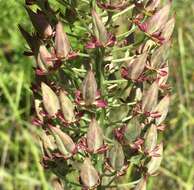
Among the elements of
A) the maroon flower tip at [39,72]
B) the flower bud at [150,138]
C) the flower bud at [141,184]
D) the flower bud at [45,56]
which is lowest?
the flower bud at [141,184]

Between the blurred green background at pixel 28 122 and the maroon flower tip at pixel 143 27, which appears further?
the blurred green background at pixel 28 122

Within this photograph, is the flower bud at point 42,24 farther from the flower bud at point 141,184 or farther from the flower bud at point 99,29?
the flower bud at point 141,184

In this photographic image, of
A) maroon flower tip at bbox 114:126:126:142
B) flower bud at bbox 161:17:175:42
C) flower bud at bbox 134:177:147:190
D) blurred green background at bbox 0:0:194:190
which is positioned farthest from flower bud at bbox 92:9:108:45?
blurred green background at bbox 0:0:194:190

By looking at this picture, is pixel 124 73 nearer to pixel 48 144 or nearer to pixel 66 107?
pixel 66 107

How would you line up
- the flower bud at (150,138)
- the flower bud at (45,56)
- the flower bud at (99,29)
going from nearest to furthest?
1. the flower bud at (99,29)
2. the flower bud at (45,56)
3. the flower bud at (150,138)

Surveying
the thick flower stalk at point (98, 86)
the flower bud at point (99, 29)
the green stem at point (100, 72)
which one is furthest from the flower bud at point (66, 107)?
the flower bud at point (99, 29)

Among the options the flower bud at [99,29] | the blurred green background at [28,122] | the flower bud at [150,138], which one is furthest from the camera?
the blurred green background at [28,122]

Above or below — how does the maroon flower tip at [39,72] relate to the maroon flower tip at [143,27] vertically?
below

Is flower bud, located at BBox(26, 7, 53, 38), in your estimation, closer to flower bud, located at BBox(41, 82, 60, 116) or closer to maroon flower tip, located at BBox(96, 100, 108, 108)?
flower bud, located at BBox(41, 82, 60, 116)
